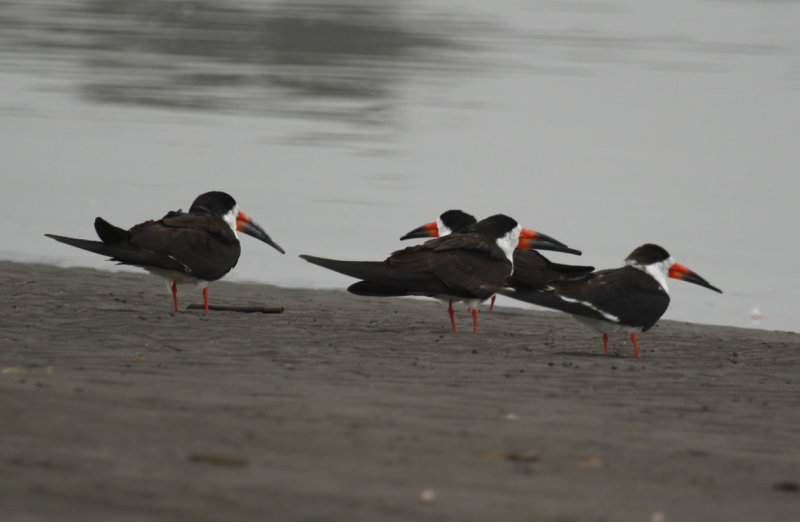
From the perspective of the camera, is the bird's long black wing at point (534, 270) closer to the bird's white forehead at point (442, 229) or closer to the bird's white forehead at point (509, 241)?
the bird's white forehead at point (509, 241)

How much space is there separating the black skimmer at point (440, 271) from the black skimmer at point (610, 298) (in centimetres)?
34

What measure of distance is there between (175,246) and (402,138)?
11558 millimetres

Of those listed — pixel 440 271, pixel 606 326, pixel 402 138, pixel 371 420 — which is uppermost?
pixel 402 138

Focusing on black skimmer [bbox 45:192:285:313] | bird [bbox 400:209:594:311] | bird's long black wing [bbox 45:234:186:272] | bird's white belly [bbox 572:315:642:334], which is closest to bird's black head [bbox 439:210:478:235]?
bird [bbox 400:209:594:311]

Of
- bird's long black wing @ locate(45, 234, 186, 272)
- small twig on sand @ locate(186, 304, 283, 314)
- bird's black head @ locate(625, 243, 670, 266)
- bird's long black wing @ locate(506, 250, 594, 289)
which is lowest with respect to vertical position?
small twig on sand @ locate(186, 304, 283, 314)

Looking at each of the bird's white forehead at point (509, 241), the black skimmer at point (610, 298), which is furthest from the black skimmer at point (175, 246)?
the black skimmer at point (610, 298)

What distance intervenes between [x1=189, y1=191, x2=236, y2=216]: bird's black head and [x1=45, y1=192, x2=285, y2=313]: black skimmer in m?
0.20

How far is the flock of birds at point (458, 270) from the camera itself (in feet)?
28.3

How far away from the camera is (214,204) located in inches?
401

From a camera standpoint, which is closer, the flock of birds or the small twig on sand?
the flock of birds

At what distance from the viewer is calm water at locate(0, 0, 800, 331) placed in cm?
1395

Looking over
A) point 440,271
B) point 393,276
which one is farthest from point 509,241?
point 393,276

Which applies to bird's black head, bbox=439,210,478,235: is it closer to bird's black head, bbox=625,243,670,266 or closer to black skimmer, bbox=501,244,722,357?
black skimmer, bbox=501,244,722,357

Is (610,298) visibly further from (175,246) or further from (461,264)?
(175,246)
